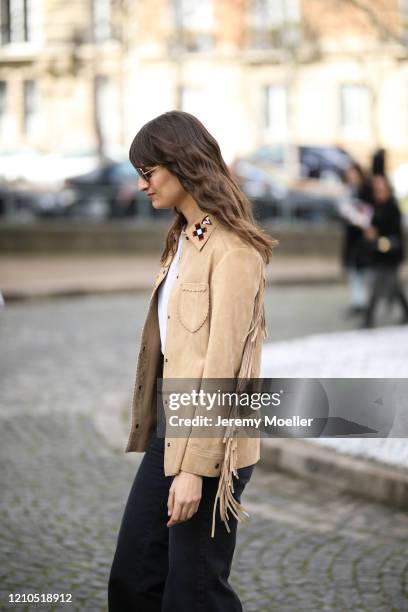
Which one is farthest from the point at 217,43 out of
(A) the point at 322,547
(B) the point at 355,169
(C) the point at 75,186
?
(A) the point at 322,547

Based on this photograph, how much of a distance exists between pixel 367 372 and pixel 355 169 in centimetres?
616

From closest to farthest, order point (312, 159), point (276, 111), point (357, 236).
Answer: point (357, 236) → point (312, 159) → point (276, 111)

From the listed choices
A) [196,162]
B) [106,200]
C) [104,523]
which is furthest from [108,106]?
[196,162]

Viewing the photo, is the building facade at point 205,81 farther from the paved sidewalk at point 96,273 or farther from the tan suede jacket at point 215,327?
the tan suede jacket at point 215,327

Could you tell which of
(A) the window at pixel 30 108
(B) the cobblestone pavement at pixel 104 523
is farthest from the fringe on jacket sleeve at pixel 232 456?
(A) the window at pixel 30 108

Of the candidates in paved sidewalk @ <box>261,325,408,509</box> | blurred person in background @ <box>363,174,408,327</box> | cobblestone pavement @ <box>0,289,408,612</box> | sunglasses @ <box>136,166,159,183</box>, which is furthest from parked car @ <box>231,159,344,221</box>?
sunglasses @ <box>136,166,159,183</box>

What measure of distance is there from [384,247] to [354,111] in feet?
99.5

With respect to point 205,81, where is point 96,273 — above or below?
A: below

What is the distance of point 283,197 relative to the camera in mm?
24172

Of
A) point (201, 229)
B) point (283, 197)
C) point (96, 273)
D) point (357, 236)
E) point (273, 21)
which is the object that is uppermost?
point (201, 229)

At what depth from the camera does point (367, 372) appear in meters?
8.40

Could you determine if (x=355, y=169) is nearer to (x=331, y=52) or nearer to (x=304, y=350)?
(x=304, y=350)

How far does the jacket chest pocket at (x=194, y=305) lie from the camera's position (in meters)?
3.13

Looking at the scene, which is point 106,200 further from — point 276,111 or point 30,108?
point 30,108
